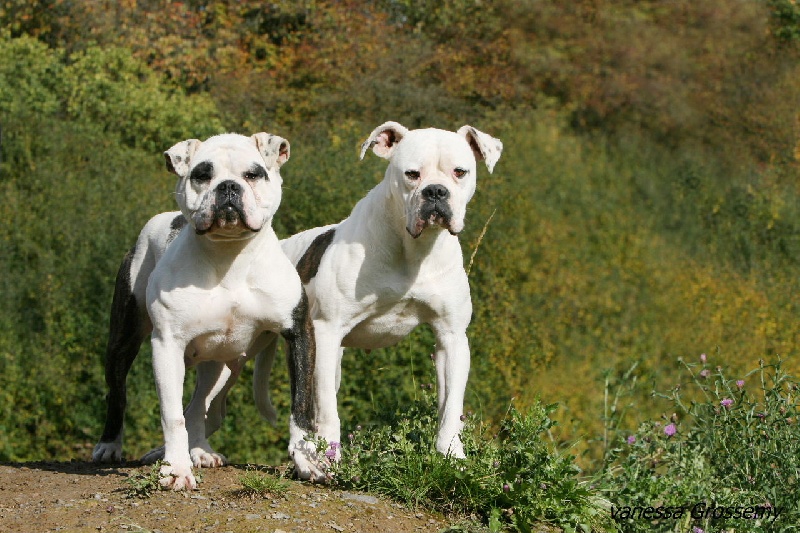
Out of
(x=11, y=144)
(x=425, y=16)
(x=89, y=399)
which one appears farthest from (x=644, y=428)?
(x=425, y=16)

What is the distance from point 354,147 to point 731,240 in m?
7.11

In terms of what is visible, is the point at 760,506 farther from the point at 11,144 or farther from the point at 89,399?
the point at 11,144

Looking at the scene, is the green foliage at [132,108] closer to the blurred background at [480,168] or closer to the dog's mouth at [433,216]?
the blurred background at [480,168]

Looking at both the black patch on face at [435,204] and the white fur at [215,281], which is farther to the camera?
the black patch on face at [435,204]

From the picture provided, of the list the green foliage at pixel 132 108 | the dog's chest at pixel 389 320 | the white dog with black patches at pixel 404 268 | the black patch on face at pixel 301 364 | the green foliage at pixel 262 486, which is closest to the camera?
the green foliage at pixel 262 486

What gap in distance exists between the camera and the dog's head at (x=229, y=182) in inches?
221

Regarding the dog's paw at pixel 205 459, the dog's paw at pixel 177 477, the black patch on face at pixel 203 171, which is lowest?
the dog's paw at pixel 205 459

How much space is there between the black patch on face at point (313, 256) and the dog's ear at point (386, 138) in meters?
0.56

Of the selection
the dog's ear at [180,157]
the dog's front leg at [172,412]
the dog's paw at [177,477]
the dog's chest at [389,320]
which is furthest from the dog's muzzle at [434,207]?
the dog's paw at [177,477]

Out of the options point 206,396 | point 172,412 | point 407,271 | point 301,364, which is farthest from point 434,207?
point 206,396

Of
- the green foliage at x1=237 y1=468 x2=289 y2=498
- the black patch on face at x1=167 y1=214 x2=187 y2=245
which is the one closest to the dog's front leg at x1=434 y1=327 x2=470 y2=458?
the green foliage at x1=237 y1=468 x2=289 y2=498

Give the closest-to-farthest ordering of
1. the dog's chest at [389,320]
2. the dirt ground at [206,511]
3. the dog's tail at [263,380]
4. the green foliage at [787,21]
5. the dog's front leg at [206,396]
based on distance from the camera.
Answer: the dirt ground at [206,511] < the dog's chest at [389,320] < the dog's front leg at [206,396] < the dog's tail at [263,380] < the green foliage at [787,21]

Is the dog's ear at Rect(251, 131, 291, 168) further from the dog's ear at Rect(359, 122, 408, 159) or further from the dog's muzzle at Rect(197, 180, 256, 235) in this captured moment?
the dog's ear at Rect(359, 122, 408, 159)

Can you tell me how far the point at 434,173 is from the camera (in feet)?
20.1
